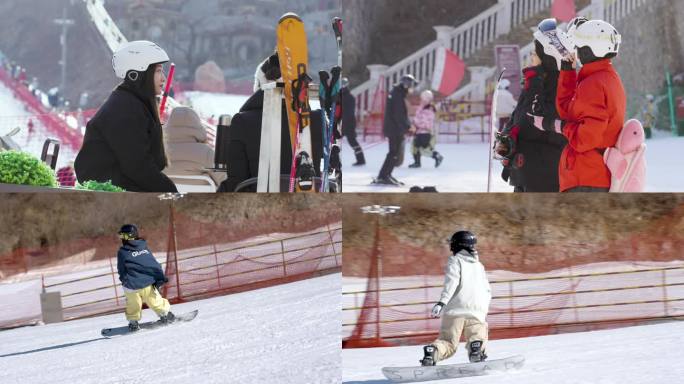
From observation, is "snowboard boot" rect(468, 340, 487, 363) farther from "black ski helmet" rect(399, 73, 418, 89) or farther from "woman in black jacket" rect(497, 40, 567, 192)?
"black ski helmet" rect(399, 73, 418, 89)

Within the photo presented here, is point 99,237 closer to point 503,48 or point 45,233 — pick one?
point 45,233

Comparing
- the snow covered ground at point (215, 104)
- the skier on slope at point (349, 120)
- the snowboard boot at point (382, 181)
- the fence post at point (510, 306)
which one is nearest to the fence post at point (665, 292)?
the fence post at point (510, 306)

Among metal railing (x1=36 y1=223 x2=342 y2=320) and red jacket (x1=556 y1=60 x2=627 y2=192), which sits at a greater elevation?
red jacket (x1=556 y1=60 x2=627 y2=192)

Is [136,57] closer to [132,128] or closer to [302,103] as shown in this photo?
[132,128]

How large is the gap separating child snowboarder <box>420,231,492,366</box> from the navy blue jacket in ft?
5.84

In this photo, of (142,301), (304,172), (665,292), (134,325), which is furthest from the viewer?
(665,292)

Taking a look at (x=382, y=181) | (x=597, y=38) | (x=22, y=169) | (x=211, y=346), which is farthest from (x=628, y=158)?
(x=211, y=346)

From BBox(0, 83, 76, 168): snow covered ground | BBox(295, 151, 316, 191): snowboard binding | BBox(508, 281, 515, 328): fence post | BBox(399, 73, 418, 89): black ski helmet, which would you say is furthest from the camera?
BBox(508, 281, 515, 328): fence post

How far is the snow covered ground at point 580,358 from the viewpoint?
7.43 m

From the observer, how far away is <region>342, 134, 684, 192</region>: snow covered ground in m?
6.88

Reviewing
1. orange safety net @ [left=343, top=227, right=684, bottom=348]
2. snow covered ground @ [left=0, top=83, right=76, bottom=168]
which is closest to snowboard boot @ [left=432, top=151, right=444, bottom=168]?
snow covered ground @ [left=0, top=83, right=76, bottom=168]

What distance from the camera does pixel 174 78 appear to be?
6.84 m

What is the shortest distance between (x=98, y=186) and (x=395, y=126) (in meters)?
1.75

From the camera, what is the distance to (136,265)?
282 inches
